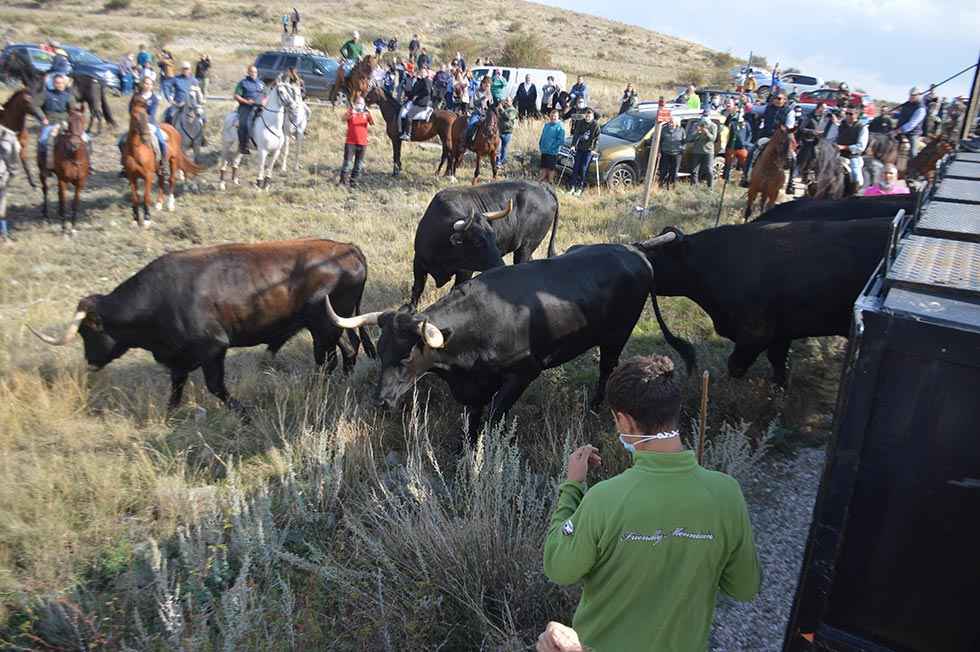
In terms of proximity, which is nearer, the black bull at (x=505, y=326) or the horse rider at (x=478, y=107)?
the black bull at (x=505, y=326)

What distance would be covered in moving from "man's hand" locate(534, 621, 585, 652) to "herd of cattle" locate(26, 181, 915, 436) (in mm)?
2901

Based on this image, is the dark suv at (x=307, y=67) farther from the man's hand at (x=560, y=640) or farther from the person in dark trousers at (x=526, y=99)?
the man's hand at (x=560, y=640)

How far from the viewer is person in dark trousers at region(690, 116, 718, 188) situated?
15315mm

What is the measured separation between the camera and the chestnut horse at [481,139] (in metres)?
15.9

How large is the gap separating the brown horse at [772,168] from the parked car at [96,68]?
19282mm

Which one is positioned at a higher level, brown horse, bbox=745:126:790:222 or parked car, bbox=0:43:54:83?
parked car, bbox=0:43:54:83

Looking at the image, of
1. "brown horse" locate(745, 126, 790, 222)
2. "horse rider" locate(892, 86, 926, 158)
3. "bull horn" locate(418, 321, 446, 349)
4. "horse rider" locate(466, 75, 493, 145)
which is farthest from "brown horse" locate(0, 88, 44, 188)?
"horse rider" locate(892, 86, 926, 158)

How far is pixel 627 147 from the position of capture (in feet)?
51.4

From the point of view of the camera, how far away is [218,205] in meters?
13.2

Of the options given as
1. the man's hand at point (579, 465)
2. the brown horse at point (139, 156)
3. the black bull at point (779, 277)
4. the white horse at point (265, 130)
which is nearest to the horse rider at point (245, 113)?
the white horse at point (265, 130)

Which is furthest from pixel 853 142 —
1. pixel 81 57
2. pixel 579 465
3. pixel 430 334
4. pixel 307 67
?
pixel 81 57

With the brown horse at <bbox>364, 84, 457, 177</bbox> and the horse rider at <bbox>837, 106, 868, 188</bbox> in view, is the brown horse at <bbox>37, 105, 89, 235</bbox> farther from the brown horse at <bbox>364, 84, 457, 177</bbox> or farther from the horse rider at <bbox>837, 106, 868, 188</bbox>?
the horse rider at <bbox>837, 106, 868, 188</bbox>

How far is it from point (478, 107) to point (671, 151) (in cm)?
575

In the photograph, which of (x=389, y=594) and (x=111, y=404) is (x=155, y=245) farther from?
(x=389, y=594)
